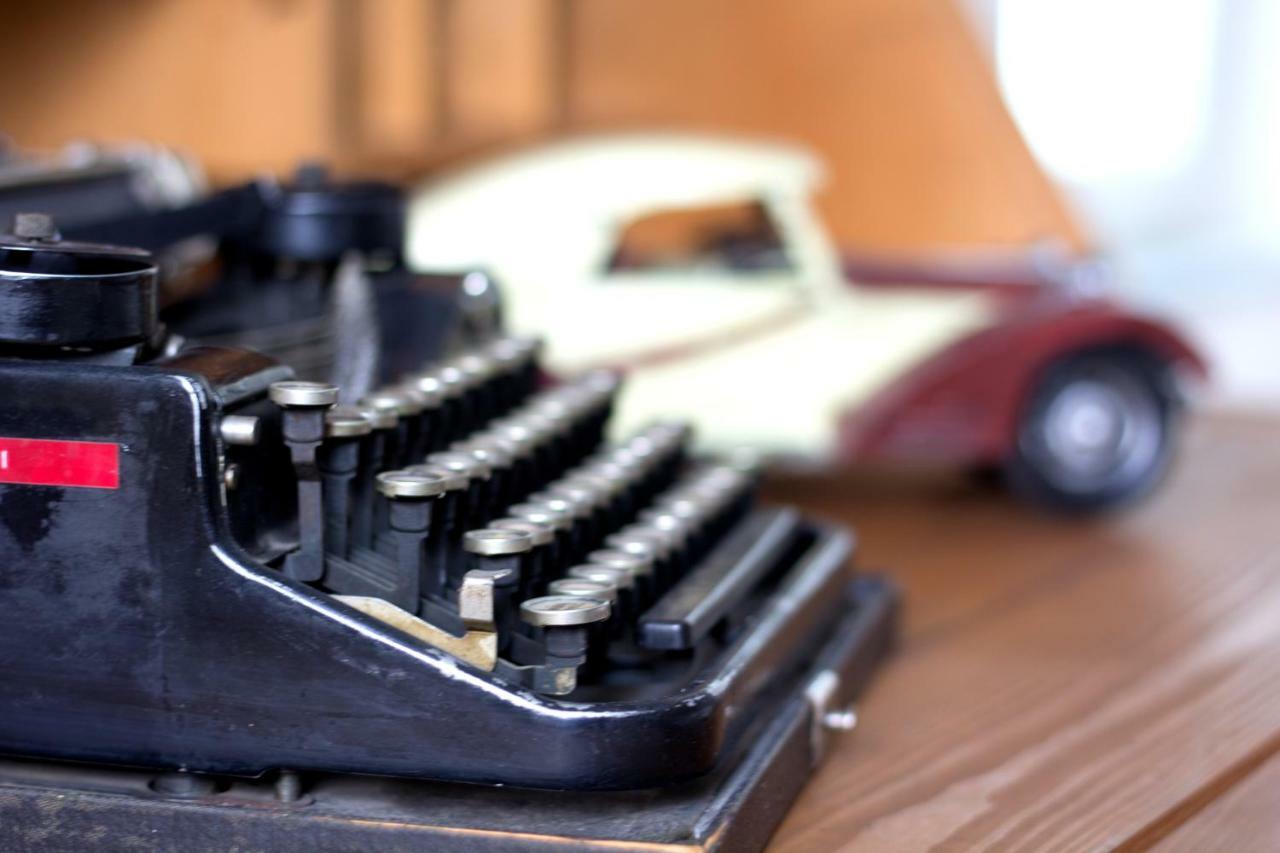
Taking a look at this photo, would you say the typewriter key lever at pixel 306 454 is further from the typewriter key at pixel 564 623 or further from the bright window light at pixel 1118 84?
the bright window light at pixel 1118 84

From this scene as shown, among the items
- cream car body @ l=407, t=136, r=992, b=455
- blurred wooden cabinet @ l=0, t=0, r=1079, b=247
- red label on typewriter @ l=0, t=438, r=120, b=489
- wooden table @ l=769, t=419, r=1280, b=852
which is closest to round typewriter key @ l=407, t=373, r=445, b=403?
red label on typewriter @ l=0, t=438, r=120, b=489

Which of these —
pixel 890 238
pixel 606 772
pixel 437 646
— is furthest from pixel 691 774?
pixel 890 238

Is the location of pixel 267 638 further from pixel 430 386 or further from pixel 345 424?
pixel 430 386

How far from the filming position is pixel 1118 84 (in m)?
7.28

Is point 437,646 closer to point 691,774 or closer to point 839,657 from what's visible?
point 691,774

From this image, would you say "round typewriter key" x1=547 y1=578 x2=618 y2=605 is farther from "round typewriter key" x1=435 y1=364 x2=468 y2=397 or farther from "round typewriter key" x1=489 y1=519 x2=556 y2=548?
"round typewriter key" x1=435 y1=364 x2=468 y2=397

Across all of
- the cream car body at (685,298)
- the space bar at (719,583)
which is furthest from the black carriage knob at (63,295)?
the cream car body at (685,298)

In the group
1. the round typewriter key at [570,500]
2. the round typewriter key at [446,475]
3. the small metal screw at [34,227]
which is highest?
the small metal screw at [34,227]

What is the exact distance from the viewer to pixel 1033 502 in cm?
183

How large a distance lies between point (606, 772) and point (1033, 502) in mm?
1121

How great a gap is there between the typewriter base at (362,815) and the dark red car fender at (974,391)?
3.10ft

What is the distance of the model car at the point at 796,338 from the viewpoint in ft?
5.79

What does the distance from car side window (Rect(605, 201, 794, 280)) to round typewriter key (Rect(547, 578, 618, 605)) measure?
1016mm

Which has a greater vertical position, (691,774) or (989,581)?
(691,774)
